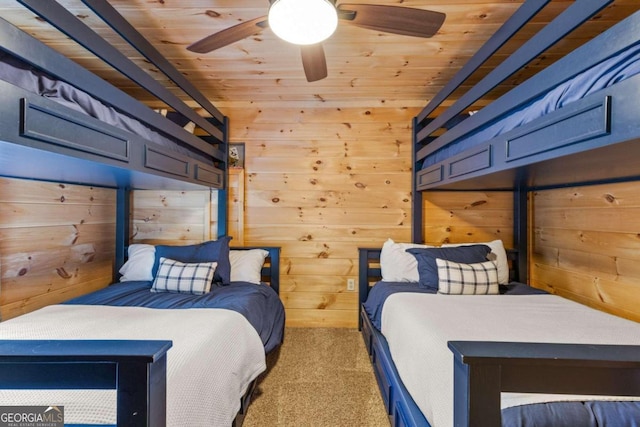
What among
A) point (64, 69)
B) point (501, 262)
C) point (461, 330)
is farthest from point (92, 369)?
point (501, 262)

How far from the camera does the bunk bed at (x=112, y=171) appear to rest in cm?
58

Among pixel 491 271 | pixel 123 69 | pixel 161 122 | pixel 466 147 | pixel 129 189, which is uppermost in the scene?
pixel 123 69

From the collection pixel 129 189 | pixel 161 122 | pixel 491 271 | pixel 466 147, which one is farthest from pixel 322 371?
pixel 129 189

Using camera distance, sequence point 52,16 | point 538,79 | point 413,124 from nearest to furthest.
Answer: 1. point 52,16
2. point 538,79
3. point 413,124

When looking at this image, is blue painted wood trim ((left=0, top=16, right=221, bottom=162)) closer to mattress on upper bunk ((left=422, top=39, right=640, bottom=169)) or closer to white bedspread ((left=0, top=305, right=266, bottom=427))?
white bedspread ((left=0, top=305, right=266, bottom=427))

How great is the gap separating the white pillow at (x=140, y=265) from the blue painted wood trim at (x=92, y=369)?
1.79m

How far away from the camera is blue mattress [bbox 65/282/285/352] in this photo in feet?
5.39

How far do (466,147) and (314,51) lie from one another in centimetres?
103

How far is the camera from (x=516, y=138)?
1.16 m

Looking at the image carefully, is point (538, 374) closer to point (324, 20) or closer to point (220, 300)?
point (324, 20)

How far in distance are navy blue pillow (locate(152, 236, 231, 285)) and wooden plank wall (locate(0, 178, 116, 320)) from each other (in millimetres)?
592

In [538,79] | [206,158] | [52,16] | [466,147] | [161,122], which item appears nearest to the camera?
[52,16]

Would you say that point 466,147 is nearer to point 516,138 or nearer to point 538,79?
point 516,138

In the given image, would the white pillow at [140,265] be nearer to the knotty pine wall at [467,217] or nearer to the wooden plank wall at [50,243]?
the wooden plank wall at [50,243]
